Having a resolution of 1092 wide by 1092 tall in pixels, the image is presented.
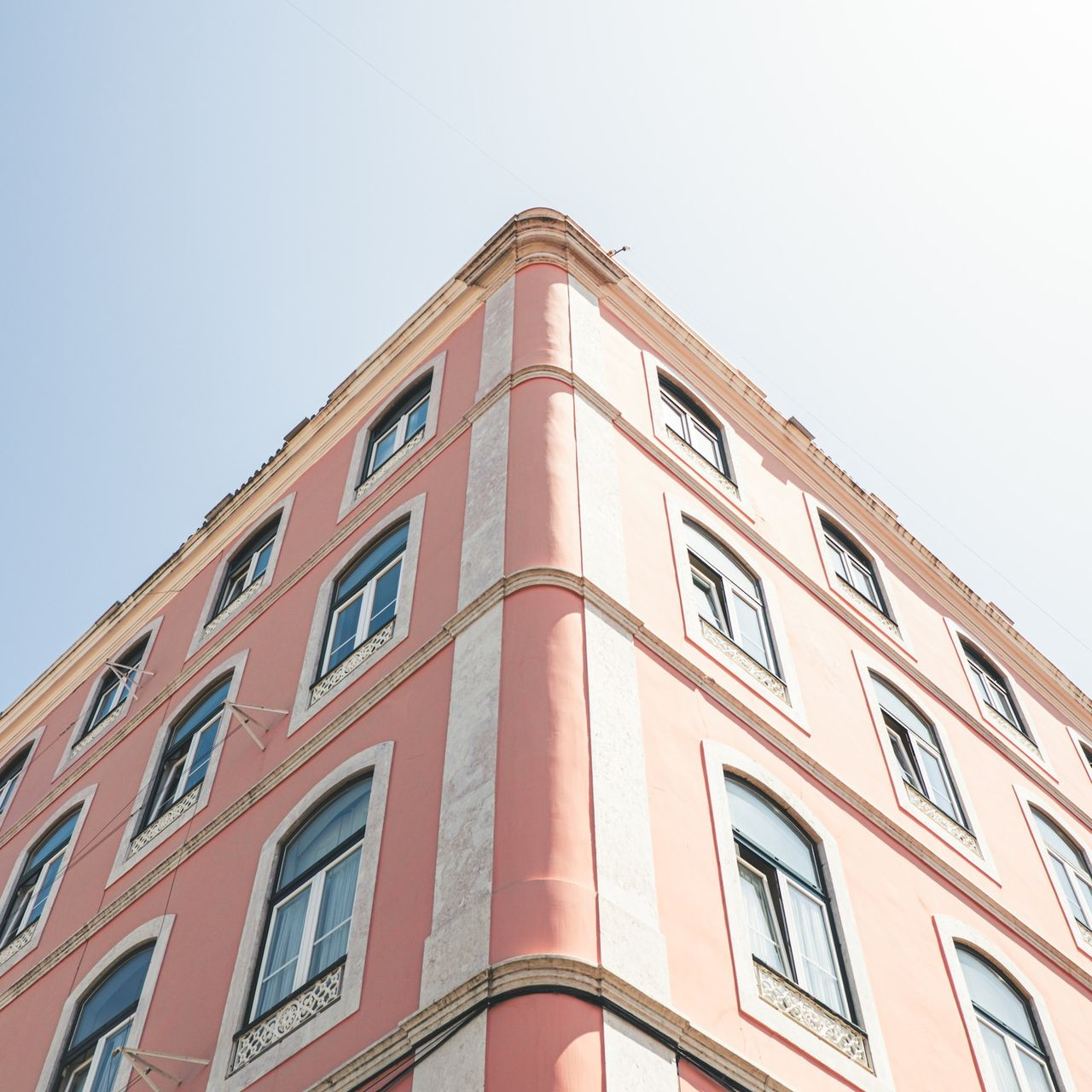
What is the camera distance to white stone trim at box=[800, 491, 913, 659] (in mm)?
15469

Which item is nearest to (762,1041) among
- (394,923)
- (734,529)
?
(394,923)

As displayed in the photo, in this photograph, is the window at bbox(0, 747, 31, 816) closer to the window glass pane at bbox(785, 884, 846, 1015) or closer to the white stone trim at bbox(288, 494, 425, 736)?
the white stone trim at bbox(288, 494, 425, 736)

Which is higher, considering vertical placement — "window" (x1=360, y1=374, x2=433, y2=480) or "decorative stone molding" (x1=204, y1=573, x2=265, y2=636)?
"window" (x1=360, y1=374, x2=433, y2=480)

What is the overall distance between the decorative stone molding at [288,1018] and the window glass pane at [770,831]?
10.3ft

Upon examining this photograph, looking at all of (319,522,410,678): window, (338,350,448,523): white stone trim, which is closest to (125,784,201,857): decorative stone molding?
(319,522,410,678): window

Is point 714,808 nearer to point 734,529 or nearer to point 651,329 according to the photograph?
point 734,529

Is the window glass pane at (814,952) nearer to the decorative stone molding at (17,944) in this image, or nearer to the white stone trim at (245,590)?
the white stone trim at (245,590)

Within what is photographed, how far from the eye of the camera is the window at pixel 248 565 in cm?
1642

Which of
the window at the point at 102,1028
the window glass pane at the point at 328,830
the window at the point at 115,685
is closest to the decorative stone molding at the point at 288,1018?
the window glass pane at the point at 328,830

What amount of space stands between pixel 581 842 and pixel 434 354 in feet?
29.1

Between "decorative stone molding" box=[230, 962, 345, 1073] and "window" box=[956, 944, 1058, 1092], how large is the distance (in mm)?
5040

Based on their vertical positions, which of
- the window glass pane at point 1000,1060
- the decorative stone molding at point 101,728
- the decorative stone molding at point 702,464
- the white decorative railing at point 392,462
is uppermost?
the white decorative railing at point 392,462

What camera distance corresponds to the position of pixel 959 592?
61.6 feet

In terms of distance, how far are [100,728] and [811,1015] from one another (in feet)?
35.8
